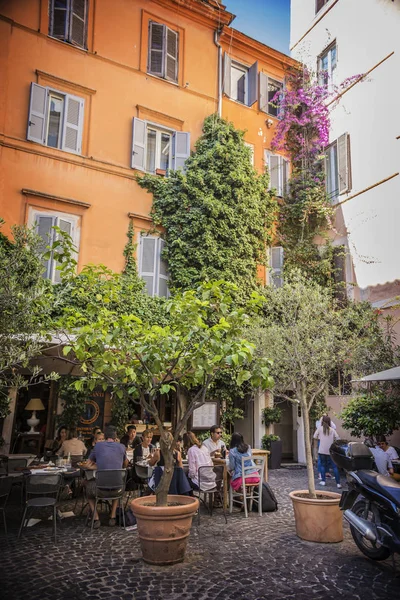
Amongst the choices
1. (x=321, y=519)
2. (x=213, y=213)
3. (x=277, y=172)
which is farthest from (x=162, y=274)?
(x=321, y=519)

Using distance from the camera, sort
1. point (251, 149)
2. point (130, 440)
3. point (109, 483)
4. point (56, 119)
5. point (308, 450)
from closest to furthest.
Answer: point (308, 450), point (109, 483), point (130, 440), point (56, 119), point (251, 149)

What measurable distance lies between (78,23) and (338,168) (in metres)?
8.94

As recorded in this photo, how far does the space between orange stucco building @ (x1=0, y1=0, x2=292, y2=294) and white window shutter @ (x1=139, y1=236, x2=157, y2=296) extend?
1.5 inches

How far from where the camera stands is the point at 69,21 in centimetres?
1268

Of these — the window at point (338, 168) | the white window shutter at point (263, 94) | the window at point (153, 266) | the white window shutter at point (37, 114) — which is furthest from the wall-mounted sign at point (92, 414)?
the white window shutter at point (263, 94)

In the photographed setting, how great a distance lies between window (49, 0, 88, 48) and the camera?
41.1ft

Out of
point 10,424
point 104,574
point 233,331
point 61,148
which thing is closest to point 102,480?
point 104,574

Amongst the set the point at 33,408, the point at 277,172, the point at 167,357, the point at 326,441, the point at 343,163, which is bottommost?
the point at 326,441

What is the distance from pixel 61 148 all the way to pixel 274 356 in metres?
8.09

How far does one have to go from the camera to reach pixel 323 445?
11.1 metres

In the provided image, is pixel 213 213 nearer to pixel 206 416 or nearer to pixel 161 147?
pixel 161 147

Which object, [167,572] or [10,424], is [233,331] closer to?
[167,572]

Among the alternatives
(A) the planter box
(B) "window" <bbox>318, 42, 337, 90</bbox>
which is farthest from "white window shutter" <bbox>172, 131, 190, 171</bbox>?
(A) the planter box

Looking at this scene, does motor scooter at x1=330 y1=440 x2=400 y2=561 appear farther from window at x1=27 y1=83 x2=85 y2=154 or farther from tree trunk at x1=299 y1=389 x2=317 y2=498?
window at x1=27 y1=83 x2=85 y2=154
